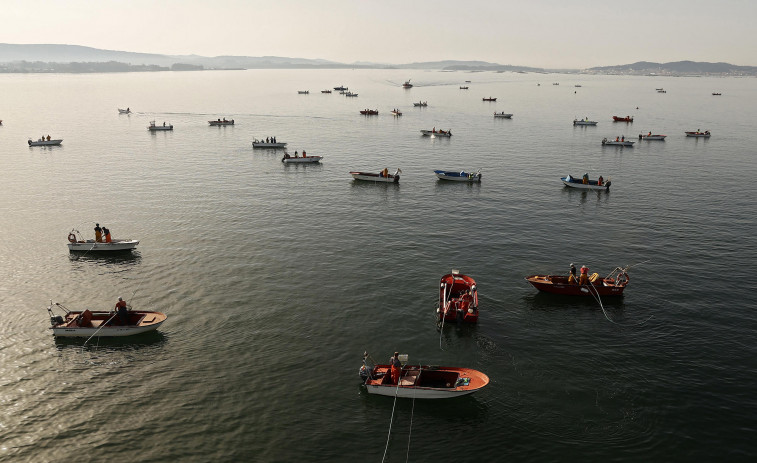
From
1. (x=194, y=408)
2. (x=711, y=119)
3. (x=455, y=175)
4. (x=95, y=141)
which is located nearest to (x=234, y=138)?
(x=95, y=141)

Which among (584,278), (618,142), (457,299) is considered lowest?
(457,299)

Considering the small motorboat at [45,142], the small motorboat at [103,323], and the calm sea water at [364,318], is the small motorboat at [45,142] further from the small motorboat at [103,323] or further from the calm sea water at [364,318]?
the small motorboat at [103,323]

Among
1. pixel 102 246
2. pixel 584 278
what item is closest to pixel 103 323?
pixel 102 246

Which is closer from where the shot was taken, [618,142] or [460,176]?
[460,176]

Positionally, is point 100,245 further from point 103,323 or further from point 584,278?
point 584,278

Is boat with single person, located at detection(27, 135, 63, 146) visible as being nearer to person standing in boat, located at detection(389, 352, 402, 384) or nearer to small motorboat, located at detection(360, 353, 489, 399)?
small motorboat, located at detection(360, 353, 489, 399)

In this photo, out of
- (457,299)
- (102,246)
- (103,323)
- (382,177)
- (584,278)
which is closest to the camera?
(103,323)

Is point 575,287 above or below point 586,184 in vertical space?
below

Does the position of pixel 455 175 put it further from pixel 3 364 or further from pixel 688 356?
pixel 3 364

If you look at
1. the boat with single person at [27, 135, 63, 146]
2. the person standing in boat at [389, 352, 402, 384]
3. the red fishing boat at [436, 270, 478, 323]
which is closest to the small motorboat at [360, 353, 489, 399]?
the person standing in boat at [389, 352, 402, 384]
